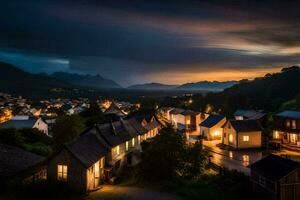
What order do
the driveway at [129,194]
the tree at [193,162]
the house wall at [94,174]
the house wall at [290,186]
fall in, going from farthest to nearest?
the tree at [193,162], the house wall at [94,174], the driveway at [129,194], the house wall at [290,186]

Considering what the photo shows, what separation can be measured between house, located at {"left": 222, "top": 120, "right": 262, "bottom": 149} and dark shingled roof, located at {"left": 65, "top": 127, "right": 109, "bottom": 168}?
71.1 feet

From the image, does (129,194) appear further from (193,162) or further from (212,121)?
(212,121)

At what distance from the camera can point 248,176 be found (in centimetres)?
3034

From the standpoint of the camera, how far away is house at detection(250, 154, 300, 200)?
82.3ft

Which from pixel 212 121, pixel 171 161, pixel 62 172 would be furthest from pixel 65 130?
pixel 212 121

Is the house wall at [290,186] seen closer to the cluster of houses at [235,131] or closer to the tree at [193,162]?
the tree at [193,162]

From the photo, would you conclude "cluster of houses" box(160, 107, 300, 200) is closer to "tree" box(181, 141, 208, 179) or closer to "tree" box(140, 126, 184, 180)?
"tree" box(181, 141, 208, 179)

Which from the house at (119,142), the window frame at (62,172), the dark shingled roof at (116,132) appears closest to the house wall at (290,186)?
the window frame at (62,172)

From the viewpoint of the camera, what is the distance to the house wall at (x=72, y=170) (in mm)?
30703

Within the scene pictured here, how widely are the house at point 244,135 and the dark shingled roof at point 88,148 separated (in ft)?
71.1

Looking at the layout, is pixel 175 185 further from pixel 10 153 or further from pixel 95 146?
pixel 10 153

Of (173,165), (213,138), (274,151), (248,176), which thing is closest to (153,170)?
(173,165)

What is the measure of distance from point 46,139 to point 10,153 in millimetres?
20427

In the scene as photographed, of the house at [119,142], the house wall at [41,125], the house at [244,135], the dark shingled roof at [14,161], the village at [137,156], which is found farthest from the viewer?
the house wall at [41,125]
